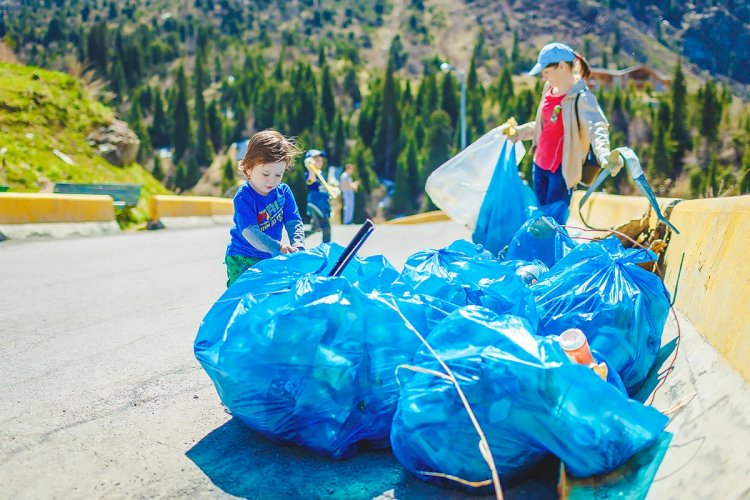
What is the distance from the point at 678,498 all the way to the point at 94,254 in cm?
871

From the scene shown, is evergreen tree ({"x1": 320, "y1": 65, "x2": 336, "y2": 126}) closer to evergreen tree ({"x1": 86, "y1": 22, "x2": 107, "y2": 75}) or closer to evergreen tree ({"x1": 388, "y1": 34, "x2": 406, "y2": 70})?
evergreen tree ({"x1": 86, "y1": 22, "x2": 107, "y2": 75})

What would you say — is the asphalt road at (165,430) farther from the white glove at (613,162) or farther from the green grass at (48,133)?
the green grass at (48,133)

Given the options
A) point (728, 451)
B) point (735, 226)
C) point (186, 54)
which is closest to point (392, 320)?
point (728, 451)

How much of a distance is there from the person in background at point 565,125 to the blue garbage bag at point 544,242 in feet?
2.48

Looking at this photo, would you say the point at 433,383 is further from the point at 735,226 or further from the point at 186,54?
the point at 186,54

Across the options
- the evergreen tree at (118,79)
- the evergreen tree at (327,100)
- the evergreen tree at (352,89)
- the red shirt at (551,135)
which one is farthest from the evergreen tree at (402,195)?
the red shirt at (551,135)

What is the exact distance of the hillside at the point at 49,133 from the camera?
16688 mm

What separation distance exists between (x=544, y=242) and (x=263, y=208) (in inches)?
74.1

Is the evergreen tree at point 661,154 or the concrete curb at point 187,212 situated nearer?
the concrete curb at point 187,212

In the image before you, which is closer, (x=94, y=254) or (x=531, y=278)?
(x=531, y=278)

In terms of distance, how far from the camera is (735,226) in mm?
3271

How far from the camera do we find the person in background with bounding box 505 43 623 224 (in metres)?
5.67

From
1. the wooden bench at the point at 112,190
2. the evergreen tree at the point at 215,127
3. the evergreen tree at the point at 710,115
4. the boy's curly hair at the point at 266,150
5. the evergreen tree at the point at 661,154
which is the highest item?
the boy's curly hair at the point at 266,150

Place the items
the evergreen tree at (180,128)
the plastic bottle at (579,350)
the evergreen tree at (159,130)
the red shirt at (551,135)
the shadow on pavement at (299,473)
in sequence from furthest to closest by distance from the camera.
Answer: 1. the evergreen tree at (159,130)
2. the evergreen tree at (180,128)
3. the red shirt at (551,135)
4. the plastic bottle at (579,350)
5. the shadow on pavement at (299,473)
